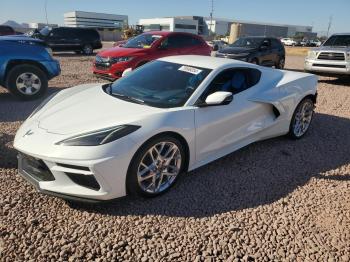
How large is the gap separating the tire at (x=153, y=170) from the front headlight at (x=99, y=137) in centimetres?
24

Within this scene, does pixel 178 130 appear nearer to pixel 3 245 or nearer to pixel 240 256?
pixel 240 256

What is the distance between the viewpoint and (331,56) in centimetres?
1031

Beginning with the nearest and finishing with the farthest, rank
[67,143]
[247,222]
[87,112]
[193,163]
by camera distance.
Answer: [67,143], [247,222], [87,112], [193,163]

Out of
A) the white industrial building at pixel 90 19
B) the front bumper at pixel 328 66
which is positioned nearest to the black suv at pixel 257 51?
the front bumper at pixel 328 66

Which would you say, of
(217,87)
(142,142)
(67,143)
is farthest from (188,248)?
(217,87)

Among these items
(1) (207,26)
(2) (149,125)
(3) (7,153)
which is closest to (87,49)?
(3) (7,153)

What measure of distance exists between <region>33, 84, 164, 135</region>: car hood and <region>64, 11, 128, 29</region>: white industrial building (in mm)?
124068

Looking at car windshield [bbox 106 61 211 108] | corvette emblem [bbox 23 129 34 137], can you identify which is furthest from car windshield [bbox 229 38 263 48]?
corvette emblem [bbox 23 129 34 137]

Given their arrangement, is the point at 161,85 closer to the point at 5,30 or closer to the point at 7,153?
the point at 7,153

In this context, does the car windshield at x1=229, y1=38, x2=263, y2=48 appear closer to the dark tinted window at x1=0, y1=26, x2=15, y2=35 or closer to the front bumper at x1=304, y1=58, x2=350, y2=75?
the front bumper at x1=304, y1=58, x2=350, y2=75

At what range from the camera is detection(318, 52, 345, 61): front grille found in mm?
10047

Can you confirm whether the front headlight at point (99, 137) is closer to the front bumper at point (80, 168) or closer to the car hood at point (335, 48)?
the front bumper at point (80, 168)

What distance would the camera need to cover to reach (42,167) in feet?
9.52

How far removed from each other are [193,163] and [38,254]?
1.75 m
